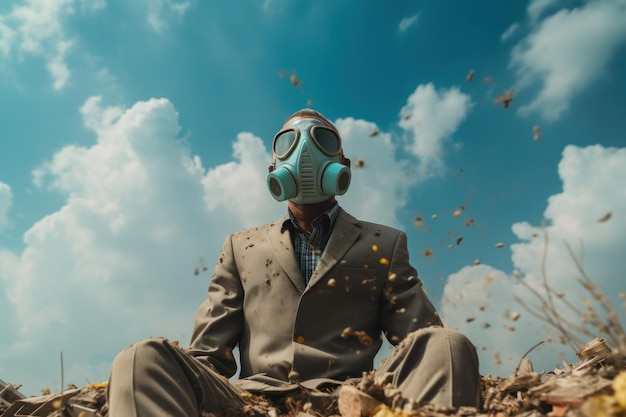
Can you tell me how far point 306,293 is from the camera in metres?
4.19

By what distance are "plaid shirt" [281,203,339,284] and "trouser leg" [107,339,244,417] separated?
1.16 meters

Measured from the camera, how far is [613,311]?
2350 millimetres

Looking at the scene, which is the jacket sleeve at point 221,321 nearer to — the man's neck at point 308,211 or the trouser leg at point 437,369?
the man's neck at point 308,211

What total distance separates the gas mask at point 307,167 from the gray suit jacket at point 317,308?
0.30m

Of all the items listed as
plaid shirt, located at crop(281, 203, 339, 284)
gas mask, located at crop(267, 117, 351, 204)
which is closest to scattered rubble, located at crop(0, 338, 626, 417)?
plaid shirt, located at crop(281, 203, 339, 284)

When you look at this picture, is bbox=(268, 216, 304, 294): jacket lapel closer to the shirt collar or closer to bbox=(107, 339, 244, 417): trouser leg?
the shirt collar

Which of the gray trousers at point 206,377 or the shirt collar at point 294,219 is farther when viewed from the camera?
the shirt collar at point 294,219

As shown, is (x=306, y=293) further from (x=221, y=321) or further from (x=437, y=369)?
(x=437, y=369)

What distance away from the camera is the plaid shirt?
4.44 metres

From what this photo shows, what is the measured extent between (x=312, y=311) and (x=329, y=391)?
1.94 feet

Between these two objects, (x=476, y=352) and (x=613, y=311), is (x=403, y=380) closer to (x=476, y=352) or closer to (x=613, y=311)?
(x=476, y=352)

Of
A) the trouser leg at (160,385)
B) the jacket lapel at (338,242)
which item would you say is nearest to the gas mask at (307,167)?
the jacket lapel at (338,242)

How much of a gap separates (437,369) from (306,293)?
4.00 ft

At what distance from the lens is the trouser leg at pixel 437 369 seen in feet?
10.6
